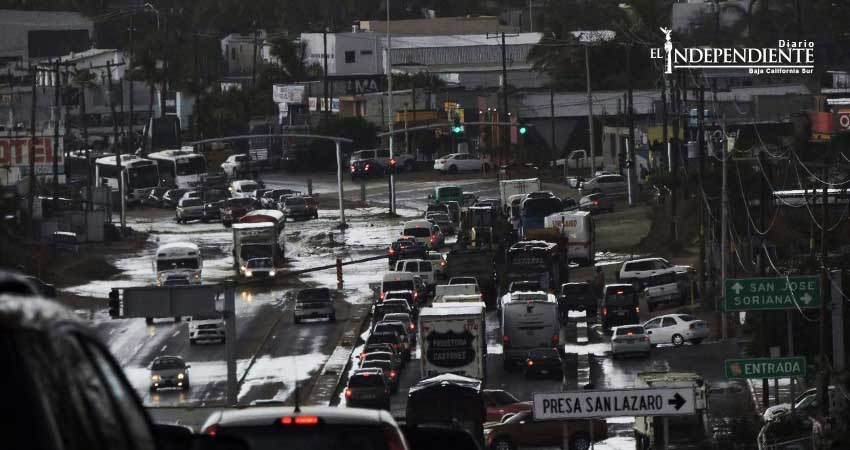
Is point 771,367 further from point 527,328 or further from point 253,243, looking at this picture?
point 253,243

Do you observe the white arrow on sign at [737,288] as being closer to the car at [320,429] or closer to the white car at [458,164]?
the car at [320,429]

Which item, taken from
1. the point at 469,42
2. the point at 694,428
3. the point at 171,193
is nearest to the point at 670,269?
the point at 694,428

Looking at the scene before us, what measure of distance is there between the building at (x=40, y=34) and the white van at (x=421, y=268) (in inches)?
3677

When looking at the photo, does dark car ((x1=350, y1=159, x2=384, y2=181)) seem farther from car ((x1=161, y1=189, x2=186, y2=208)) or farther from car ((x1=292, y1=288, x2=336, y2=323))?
car ((x1=292, y1=288, x2=336, y2=323))

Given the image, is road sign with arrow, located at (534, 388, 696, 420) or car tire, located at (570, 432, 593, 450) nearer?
road sign with arrow, located at (534, 388, 696, 420)

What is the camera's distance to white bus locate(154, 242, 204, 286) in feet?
241

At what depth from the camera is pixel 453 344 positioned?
49.4m

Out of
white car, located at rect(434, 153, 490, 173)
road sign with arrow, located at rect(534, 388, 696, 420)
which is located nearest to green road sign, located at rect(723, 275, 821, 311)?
road sign with arrow, located at rect(534, 388, 696, 420)

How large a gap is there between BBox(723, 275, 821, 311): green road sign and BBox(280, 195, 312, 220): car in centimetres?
6316

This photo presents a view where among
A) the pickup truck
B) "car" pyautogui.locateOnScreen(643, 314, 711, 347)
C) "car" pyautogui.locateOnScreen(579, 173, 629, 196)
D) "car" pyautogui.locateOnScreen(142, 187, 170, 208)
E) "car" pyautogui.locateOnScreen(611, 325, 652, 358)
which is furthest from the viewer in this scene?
"car" pyautogui.locateOnScreen(142, 187, 170, 208)

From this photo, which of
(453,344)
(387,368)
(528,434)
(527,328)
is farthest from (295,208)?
(528,434)

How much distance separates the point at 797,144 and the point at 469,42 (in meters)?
68.7

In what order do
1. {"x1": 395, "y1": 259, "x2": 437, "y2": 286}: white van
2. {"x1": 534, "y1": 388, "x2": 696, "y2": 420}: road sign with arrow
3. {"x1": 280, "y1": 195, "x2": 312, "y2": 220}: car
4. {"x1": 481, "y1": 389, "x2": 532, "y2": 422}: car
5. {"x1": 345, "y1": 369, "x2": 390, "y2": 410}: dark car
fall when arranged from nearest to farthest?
{"x1": 534, "y1": 388, "x2": 696, "y2": 420}: road sign with arrow
{"x1": 481, "y1": 389, "x2": 532, "y2": 422}: car
{"x1": 345, "y1": 369, "x2": 390, "y2": 410}: dark car
{"x1": 395, "y1": 259, "x2": 437, "y2": 286}: white van
{"x1": 280, "y1": 195, "x2": 312, "y2": 220}: car

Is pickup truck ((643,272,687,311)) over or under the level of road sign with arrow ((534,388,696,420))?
under
